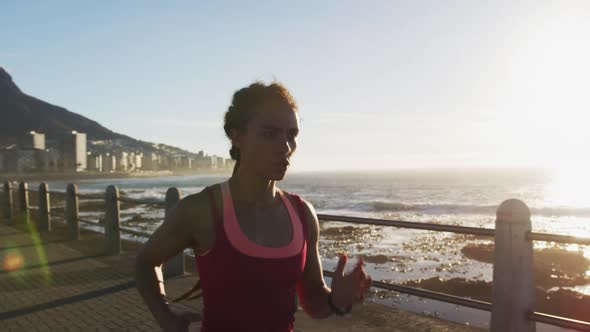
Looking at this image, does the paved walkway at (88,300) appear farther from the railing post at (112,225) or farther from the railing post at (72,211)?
the railing post at (72,211)

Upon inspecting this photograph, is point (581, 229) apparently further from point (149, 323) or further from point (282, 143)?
point (282, 143)

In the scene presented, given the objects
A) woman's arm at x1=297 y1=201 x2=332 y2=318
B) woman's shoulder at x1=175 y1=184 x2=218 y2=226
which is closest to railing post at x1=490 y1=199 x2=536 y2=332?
woman's arm at x1=297 y1=201 x2=332 y2=318

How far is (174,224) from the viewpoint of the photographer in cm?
181

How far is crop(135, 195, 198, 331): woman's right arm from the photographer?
1798 millimetres

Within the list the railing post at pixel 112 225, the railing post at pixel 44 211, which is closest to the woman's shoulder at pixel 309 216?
the railing post at pixel 112 225

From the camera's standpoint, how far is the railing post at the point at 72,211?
11.5 m

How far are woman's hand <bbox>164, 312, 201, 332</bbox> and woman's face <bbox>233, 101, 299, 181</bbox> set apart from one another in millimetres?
526

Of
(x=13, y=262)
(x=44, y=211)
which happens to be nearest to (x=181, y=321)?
(x=13, y=262)

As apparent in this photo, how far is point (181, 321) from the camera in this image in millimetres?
1700

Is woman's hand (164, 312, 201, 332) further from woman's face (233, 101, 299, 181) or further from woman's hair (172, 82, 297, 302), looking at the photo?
woman's face (233, 101, 299, 181)

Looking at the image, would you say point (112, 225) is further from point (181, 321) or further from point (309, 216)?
point (181, 321)

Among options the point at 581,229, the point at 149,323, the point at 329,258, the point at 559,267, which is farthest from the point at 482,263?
the point at 581,229

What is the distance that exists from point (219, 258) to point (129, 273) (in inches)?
265

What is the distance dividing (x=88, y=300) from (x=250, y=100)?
549 cm
